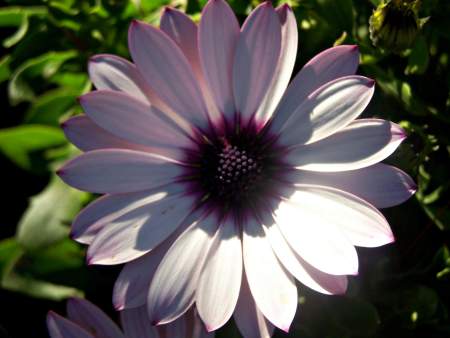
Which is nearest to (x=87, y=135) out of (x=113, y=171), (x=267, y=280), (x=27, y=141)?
(x=113, y=171)

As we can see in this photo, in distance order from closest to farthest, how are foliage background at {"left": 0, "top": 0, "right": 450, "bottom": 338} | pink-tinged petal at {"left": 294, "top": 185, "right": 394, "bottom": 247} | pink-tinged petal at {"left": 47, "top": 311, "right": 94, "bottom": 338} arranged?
pink-tinged petal at {"left": 294, "top": 185, "right": 394, "bottom": 247}
pink-tinged petal at {"left": 47, "top": 311, "right": 94, "bottom": 338}
foliage background at {"left": 0, "top": 0, "right": 450, "bottom": 338}

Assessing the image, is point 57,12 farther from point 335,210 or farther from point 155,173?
point 335,210

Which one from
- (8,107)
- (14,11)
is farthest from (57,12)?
(8,107)

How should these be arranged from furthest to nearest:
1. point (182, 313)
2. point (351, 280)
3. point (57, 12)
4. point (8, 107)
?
point (8, 107) → point (57, 12) → point (351, 280) → point (182, 313)

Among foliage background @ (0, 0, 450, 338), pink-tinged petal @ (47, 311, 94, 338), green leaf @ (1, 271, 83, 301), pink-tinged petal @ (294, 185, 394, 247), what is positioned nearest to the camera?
pink-tinged petal @ (294, 185, 394, 247)

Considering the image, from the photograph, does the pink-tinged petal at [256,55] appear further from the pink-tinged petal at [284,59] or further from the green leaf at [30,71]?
the green leaf at [30,71]

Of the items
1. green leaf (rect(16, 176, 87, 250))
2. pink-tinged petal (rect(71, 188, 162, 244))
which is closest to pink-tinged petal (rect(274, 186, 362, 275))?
pink-tinged petal (rect(71, 188, 162, 244))

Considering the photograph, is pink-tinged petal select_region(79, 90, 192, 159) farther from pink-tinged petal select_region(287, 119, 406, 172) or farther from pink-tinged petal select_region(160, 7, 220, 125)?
pink-tinged petal select_region(287, 119, 406, 172)

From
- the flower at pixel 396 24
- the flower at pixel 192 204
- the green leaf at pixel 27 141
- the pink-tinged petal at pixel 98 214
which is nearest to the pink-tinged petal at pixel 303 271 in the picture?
the flower at pixel 192 204
